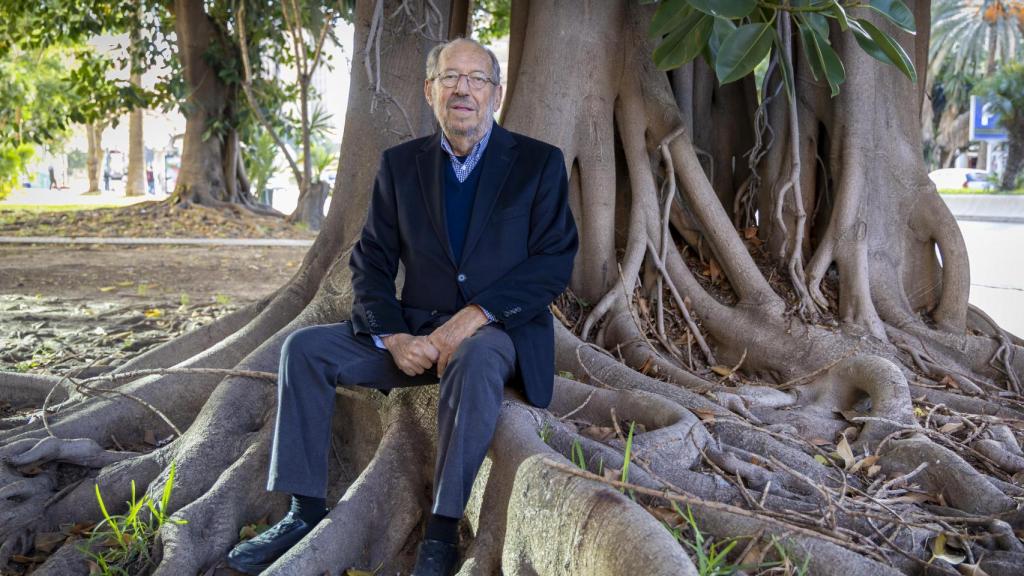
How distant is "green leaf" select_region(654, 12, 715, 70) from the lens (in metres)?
3.55

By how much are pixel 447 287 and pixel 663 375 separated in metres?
1.43

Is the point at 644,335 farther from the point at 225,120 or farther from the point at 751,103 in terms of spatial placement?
the point at 225,120

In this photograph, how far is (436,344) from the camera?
3.03 metres

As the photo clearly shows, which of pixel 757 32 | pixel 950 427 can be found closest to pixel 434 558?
A: pixel 757 32

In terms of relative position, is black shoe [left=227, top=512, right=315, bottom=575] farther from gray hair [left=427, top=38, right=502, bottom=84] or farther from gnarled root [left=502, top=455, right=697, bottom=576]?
gray hair [left=427, top=38, right=502, bottom=84]

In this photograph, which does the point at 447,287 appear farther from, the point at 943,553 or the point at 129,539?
the point at 943,553

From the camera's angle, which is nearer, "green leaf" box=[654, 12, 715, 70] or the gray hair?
the gray hair

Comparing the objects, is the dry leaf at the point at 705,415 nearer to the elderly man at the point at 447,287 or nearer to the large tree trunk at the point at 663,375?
the large tree trunk at the point at 663,375

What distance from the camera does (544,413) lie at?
10.4ft

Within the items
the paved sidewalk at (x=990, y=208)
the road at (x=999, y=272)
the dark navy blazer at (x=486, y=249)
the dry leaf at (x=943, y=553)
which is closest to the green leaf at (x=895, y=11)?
the dark navy blazer at (x=486, y=249)

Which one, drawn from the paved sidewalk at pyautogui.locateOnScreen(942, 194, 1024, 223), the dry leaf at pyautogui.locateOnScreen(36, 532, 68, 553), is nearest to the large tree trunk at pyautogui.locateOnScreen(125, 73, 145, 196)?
the paved sidewalk at pyautogui.locateOnScreen(942, 194, 1024, 223)

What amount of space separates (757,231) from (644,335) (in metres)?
1.28

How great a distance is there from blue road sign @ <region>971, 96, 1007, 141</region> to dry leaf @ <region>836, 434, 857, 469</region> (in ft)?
116

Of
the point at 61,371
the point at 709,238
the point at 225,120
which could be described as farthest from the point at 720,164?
the point at 225,120
